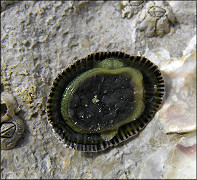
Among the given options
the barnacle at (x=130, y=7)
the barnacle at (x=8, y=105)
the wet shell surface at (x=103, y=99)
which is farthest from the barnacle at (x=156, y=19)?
the barnacle at (x=8, y=105)

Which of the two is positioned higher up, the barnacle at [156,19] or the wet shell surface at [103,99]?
the barnacle at [156,19]

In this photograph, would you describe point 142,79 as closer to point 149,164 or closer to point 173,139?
point 173,139

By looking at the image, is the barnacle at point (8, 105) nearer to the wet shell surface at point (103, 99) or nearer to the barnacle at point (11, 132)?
the barnacle at point (11, 132)

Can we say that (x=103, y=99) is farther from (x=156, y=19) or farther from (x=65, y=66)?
(x=156, y=19)

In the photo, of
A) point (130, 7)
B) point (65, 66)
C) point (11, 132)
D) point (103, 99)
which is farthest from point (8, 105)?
point (130, 7)

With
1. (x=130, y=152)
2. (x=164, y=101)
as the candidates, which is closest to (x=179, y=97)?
(x=164, y=101)
